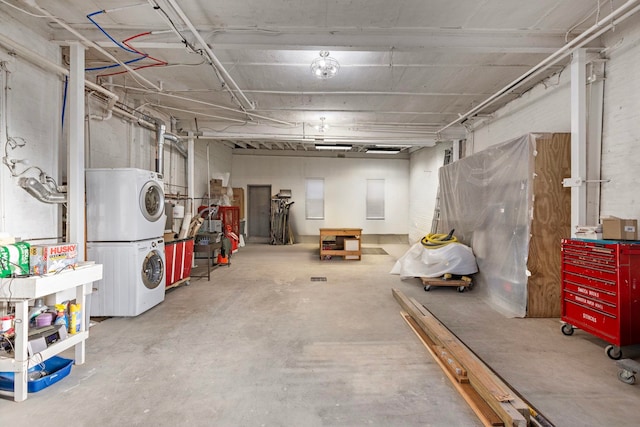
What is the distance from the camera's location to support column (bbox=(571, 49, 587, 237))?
3.01 metres

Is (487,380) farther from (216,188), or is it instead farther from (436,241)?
(216,188)

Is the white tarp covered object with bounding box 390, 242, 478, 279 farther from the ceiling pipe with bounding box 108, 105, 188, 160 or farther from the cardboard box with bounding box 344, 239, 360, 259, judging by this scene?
the ceiling pipe with bounding box 108, 105, 188, 160

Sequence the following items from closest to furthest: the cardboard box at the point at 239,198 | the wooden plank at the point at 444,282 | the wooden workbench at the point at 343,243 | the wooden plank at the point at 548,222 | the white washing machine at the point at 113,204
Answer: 1. the white washing machine at the point at 113,204
2. the wooden plank at the point at 548,222
3. the wooden plank at the point at 444,282
4. the wooden workbench at the point at 343,243
5. the cardboard box at the point at 239,198

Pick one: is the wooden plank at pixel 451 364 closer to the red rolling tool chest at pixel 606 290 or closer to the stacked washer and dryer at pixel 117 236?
the red rolling tool chest at pixel 606 290

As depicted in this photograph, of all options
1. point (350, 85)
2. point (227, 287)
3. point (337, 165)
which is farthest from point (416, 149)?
point (227, 287)

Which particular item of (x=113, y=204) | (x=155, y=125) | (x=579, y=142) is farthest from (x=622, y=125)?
(x=155, y=125)

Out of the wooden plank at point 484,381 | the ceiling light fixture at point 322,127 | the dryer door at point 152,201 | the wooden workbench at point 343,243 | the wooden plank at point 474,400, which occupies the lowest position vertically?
the wooden plank at point 474,400

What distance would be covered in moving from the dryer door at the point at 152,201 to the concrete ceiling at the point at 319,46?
1.45 m

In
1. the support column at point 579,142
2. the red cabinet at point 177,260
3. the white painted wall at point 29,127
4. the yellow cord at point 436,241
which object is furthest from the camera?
the yellow cord at point 436,241

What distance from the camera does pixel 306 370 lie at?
2.21 meters

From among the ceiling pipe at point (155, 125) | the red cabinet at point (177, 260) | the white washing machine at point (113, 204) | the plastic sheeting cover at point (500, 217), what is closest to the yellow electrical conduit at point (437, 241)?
the plastic sheeting cover at point (500, 217)

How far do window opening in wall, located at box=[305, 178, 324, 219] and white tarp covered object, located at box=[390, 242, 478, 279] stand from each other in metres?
5.42

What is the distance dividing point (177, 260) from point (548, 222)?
496 centimetres

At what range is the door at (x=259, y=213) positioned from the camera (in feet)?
32.8
